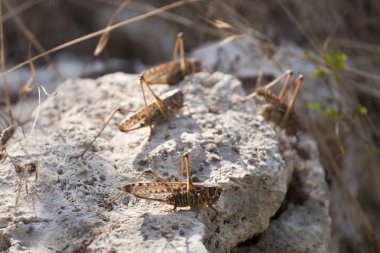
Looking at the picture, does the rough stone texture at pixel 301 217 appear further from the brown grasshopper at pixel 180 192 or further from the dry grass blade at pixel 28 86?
the dry grass blade at pixel 28 86

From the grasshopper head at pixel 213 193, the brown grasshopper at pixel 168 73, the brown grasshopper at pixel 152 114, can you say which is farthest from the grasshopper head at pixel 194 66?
the grasshopper head at pixel 213 193

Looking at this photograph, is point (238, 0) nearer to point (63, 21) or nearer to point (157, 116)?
point (63, 21)

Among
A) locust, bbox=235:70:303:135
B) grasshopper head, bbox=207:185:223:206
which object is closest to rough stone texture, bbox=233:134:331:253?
locust, bbox=235:70:303:135

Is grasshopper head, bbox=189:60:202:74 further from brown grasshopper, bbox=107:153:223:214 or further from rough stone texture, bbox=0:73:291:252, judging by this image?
brown grasshopper, bbox=107:153:223:214

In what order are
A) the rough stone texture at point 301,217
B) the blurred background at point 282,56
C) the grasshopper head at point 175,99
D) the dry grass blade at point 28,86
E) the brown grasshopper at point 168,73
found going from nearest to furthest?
the rough stone texture at point 301,217 → the grasshopper head at point 175,99 → the dry grass blade at point 28,86 → the brown grasshopper at point 168,73 → the blurred background at point 282,56

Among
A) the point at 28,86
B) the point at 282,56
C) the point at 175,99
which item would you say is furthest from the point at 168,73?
the point at 282,56

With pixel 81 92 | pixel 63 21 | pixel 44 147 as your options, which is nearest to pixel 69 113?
pixel 81 92

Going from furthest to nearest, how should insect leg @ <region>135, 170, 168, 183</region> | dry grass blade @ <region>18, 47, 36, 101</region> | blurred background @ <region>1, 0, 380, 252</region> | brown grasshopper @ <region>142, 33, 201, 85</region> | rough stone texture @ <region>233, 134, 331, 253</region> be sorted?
blurred background @ <region>1, 0, 380, 252</region>, brown grasshopper @ <region>142, 33, 201, 85</region>, dry grass blade @ <region>18, 47, 36, 101</region>, rough stone texture @ <region>233, 134, 331, 253</region>, insect leg @ <region>135, 170, 168, 183</region>

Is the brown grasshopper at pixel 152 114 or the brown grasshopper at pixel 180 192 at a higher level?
the brown grasshopper at pixel 152 114
